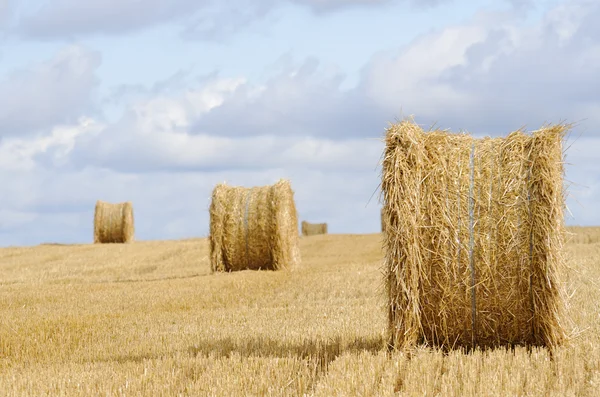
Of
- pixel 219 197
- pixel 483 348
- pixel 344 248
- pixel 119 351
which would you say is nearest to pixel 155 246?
pixel 344 248

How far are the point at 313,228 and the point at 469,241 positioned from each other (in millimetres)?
25984

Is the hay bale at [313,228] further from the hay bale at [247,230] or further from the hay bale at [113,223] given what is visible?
the hay bale at [247,230]

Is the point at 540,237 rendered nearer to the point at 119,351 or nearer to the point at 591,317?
the point at 591,317

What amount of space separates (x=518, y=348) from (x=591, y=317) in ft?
6.61

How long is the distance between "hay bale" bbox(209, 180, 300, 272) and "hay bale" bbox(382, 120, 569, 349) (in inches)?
339

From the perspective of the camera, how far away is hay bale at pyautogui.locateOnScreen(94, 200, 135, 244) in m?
26.4

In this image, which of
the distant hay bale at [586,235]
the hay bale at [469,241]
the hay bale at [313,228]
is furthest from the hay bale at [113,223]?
the hay bale at [469,241]

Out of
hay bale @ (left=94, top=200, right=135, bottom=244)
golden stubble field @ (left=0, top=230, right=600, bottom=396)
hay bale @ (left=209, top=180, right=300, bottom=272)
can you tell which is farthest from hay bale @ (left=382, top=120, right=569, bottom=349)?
hay bale @ (left=94, top=200, right=135, bottom=244)

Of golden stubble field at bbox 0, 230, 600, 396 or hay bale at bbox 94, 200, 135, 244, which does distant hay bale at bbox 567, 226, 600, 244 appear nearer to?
golden stubble field at bbox 0, 230, 600, 396

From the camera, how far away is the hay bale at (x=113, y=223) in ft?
86.7

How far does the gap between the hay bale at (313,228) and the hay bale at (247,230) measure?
667 inches

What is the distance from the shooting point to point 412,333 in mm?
6645

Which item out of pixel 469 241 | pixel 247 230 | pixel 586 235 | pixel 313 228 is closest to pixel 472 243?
pixel 469 241

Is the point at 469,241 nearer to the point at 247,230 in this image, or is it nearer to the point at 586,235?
the point at 247,230
